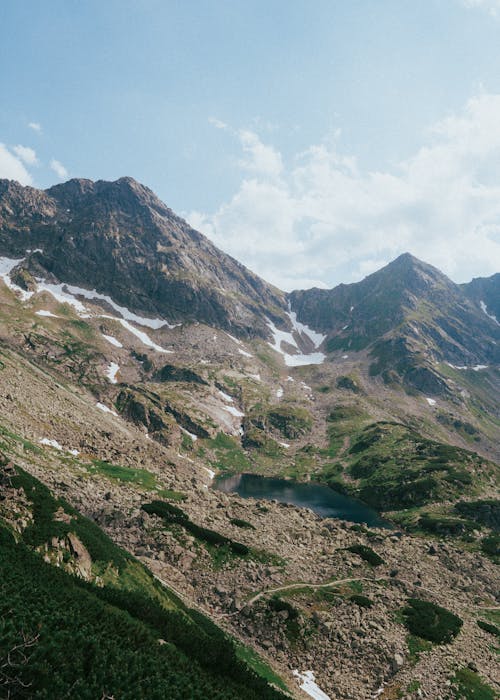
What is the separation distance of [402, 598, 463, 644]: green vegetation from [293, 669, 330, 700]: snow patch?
10818 millimetres

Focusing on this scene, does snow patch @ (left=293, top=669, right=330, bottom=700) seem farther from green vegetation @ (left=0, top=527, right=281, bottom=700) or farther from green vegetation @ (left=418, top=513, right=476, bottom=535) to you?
green vegetation @ (left=418, top=513, right=476, bottom=535)

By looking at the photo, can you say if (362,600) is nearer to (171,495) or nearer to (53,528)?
(53,528)

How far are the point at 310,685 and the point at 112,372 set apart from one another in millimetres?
157278

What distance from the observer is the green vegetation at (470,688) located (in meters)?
28.2

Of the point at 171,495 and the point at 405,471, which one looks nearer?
the point at 171,495

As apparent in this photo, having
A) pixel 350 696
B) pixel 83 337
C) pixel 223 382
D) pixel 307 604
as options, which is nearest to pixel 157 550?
pixel 307 604

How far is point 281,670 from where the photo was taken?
97.3 ft

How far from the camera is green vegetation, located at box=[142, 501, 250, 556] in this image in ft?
143

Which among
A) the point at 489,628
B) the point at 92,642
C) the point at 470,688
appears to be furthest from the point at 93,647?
the point at 489,628

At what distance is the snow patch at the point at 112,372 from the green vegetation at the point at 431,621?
14219 cm

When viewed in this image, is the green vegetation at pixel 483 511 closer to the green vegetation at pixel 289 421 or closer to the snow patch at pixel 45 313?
the green vegetation at pixel 289 421

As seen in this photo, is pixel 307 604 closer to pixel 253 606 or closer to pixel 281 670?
pixel 253 606

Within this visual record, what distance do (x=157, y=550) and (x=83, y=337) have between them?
6455 inches

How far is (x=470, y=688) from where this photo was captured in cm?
2894
